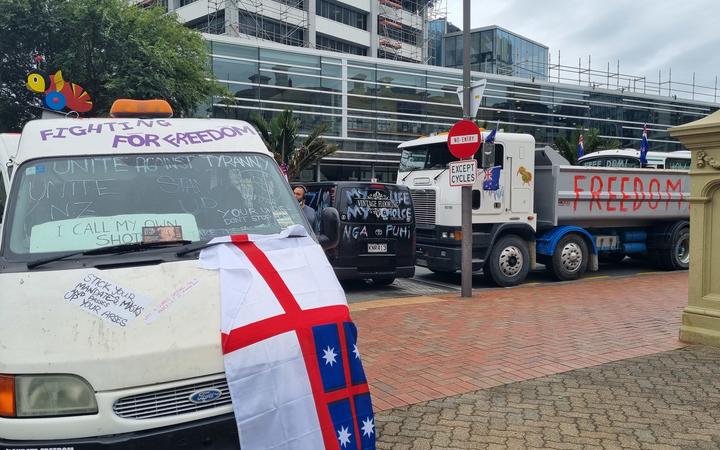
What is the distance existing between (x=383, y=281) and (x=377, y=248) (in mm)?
1129

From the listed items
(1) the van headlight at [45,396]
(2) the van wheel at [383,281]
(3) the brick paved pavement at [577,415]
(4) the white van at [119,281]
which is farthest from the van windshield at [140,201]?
(2) the van wheel at [383,281]

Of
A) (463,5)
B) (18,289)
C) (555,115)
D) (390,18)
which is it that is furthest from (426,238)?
(390,18)

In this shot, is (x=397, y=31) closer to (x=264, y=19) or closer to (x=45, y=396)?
(x=264, y=19)

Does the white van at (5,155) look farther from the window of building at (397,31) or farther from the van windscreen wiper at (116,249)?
the window of building at (397,31)

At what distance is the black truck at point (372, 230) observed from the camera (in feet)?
32.7

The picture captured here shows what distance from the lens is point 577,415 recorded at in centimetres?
423

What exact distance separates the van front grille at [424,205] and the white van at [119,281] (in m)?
7.18

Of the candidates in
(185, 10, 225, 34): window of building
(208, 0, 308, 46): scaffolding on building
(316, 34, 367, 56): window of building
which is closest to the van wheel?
(208, 0, 308, 46): scaffolding on building

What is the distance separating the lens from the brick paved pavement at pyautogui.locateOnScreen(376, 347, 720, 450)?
3.83 metres

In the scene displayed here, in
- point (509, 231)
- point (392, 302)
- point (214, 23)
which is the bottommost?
point (392, 302)

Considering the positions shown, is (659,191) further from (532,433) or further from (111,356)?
(111,356)

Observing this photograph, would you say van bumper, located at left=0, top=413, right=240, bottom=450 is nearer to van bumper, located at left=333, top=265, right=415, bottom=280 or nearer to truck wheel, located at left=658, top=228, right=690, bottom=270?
van bumper, located at left=333, top=265, right=415, bottom=280

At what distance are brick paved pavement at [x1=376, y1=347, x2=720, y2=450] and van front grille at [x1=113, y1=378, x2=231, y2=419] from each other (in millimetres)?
1513

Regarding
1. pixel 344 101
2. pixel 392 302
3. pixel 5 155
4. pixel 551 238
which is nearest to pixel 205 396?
pixel 5 155
